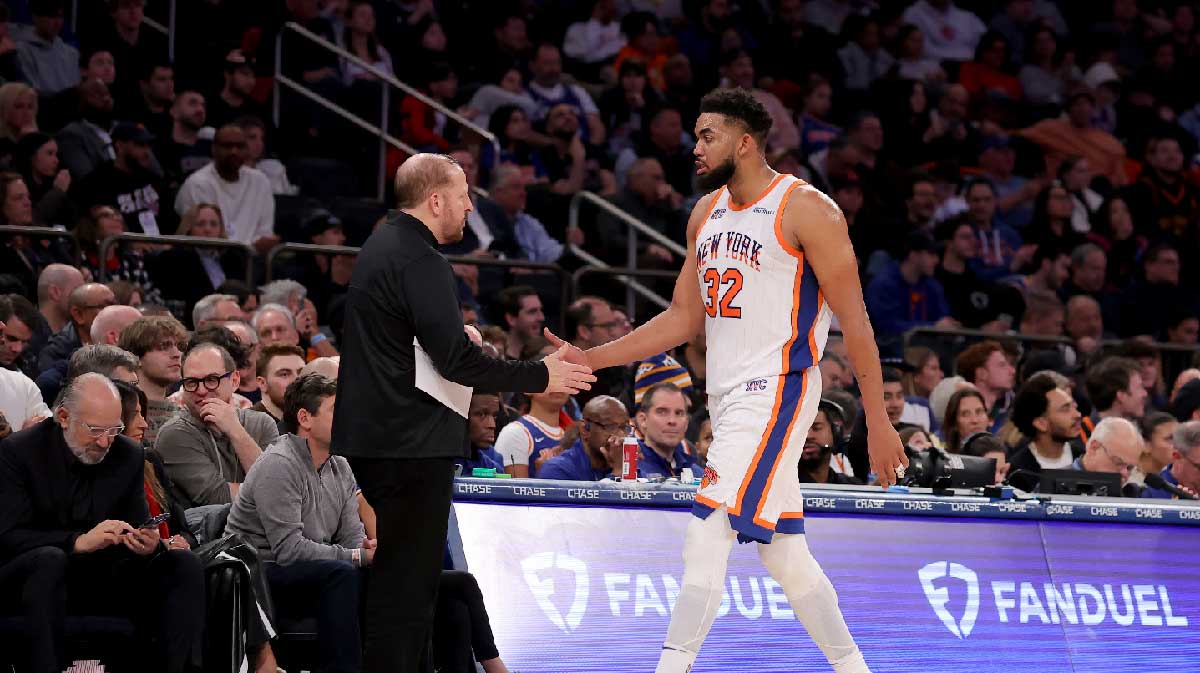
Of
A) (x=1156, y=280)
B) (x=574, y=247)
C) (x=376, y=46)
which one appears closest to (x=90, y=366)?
(x=574, y=247)

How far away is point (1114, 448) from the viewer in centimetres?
928

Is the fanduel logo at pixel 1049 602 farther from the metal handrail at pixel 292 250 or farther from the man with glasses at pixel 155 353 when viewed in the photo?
the metal handrail at pixel 292 250

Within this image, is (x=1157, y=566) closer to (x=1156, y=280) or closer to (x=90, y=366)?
(x=90, y=366)

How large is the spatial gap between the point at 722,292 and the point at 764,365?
296 millimetres

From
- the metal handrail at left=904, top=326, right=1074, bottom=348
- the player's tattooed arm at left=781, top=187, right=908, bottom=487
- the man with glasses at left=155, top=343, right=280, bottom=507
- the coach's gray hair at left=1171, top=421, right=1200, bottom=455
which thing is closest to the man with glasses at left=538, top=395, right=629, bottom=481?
the man with glasses at left=155, top=343, right=280, bottom=507

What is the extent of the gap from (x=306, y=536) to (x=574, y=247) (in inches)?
241

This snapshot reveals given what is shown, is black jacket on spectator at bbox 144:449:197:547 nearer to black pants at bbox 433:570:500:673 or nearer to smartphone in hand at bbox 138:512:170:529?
smartphone in hand at bbox 138:512:170:529

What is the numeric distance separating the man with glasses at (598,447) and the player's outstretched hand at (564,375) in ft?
7.80

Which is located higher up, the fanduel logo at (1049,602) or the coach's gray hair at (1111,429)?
the coach's gray hair at (1111,429)

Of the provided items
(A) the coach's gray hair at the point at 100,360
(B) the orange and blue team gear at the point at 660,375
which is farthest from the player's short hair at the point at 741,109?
(B) the orange and blue team gear at the point at 660,375

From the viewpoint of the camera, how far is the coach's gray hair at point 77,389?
662 centimetres

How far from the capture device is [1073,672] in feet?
23.1

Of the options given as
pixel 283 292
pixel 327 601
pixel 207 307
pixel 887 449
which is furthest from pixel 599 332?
pixel 887 449

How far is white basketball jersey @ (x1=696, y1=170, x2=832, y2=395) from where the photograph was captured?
224 inches
